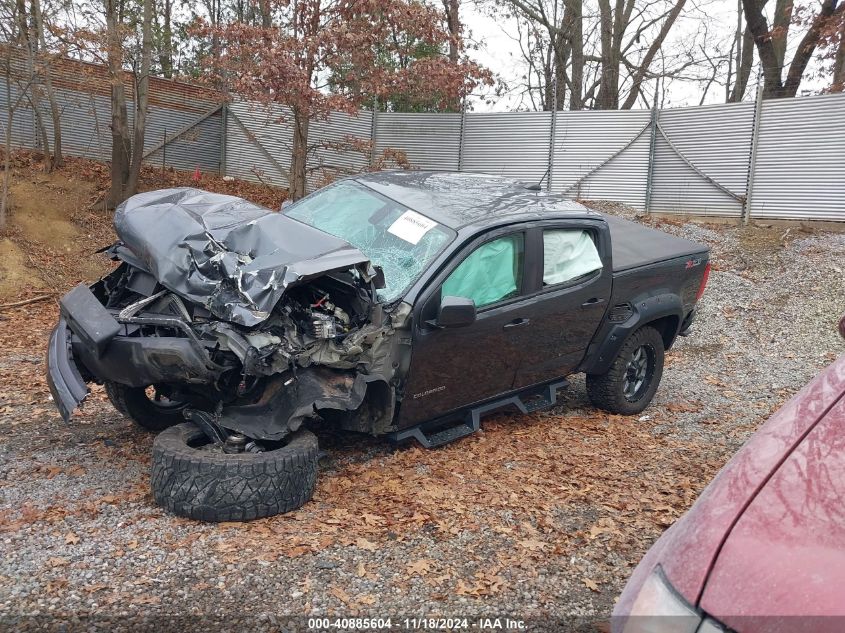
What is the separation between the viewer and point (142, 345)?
3.81m

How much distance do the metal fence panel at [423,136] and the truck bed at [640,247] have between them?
A: 9.90m

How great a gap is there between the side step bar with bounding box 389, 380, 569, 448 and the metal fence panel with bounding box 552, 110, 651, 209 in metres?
10.1

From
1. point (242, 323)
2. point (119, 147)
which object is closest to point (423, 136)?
point (119, 147)

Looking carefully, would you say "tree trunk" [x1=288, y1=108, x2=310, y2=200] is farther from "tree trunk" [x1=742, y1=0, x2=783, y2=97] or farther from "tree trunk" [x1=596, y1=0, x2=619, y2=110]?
"tree trunk" [x1=742, y1=0, x2=783, y2=97]

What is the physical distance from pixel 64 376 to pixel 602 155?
42.8 feet

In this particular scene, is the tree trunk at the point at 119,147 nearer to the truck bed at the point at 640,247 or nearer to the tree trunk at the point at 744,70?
the truck bed at the point at 640,247

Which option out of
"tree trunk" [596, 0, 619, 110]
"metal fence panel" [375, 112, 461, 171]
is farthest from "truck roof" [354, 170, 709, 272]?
"tree trunk" [596, 0, 619, 110]

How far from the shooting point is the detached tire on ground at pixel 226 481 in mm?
3801

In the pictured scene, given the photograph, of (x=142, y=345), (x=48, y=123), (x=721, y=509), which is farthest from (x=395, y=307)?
(x=48, y=123)

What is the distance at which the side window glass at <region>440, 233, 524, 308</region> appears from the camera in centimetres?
472

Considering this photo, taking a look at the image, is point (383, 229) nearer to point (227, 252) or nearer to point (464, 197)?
point (464, 197)

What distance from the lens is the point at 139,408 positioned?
4949mm

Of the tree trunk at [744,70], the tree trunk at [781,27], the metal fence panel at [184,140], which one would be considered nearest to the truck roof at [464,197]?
the metal fence panel at [184,140]

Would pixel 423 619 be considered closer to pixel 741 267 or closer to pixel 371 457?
pixel 371 457
